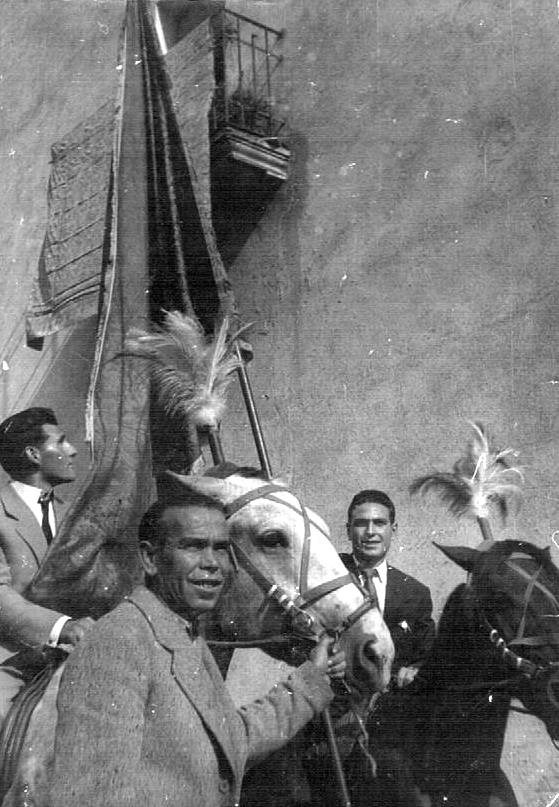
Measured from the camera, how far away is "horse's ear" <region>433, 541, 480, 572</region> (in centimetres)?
371

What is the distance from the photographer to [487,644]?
138 inches

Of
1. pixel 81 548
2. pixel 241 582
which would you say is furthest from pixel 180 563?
pixel 81 548

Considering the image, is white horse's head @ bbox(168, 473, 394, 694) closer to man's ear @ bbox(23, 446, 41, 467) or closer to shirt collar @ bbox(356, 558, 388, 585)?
shirt collar @ bbox(356, 558, 388, 585)

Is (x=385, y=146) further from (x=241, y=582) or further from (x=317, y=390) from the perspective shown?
(x=241, y=582)

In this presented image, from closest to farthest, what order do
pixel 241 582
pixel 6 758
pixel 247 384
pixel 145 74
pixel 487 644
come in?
pixel 6 758 < pixel 241 582 < pixel 487 644 < pixel 247 384 < pixel 145 74

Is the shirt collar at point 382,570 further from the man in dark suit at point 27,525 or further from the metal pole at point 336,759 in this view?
the man in dark suit at point 27,525

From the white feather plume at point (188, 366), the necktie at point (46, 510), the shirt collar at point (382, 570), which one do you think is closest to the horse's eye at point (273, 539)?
the white feather plume at point (188, 366)

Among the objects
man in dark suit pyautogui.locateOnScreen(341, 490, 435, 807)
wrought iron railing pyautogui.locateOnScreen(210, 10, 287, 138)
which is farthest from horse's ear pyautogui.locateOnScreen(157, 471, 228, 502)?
wrought iron railing pyautogui.locateOnScreen(210, 10, 287, 138)

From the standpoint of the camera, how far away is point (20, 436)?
3.63 metres

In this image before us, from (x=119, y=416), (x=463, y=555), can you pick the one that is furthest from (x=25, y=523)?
(x=463, y=555)

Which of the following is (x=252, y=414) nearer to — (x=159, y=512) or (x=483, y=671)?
(x=159, y=512)

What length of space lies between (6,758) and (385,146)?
8.53ft

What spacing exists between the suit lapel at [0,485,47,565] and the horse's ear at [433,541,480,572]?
4.53ft

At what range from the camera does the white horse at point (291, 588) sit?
3.13 m
